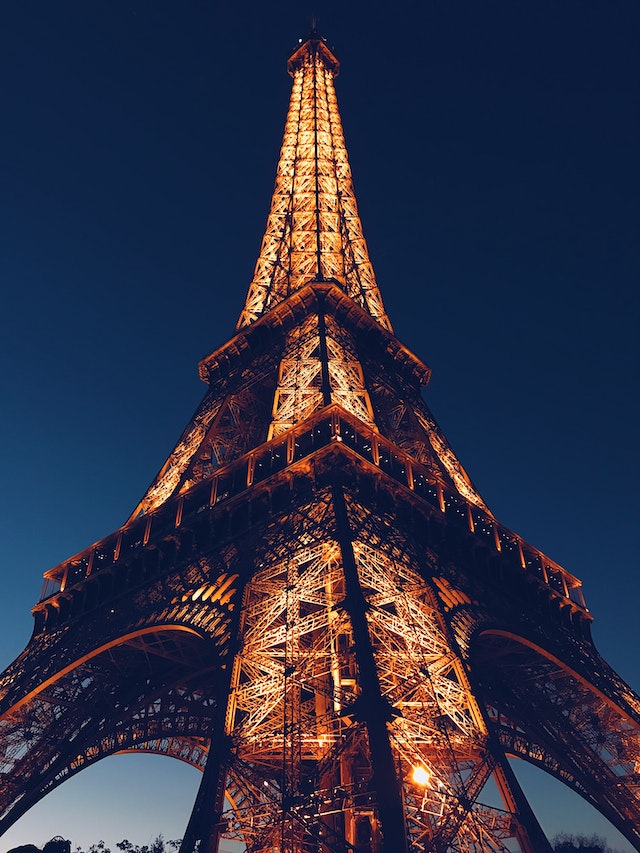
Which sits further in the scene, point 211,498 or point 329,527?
point 211,498

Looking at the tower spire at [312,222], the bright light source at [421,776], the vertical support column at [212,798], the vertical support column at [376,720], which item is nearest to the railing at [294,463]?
the vertical support column at [376,720]

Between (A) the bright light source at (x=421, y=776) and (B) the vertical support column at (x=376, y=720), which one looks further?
(A) the bright light source at (x=421, y=776)

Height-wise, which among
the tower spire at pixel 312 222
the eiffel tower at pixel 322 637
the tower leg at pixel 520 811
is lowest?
the tower leg at pixel 520 811

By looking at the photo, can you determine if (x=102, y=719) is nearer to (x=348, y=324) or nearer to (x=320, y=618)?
(x=320, y=618)

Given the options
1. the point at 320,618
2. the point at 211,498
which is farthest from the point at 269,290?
the point at 320,618

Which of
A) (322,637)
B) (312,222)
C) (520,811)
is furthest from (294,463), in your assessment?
(312,222)

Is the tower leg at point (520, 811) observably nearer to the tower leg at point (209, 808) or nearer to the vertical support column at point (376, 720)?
the vertical support column at point (376, 720)
